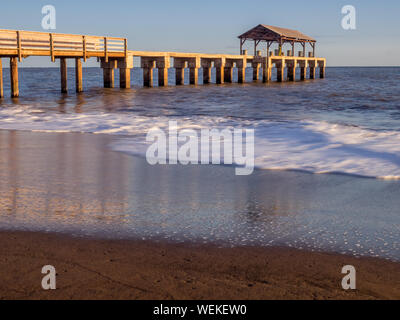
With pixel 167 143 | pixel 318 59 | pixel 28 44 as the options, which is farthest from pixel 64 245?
pixel 318 59

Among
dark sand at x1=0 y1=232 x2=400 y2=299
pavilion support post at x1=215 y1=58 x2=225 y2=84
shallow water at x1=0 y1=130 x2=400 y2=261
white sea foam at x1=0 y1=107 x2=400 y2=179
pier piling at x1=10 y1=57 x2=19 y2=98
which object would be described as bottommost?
dark sand at x1=0 y1=232 x2=400 y2=299

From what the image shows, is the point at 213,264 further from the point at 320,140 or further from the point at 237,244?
the point at 320,140

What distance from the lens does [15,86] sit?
23938 mm

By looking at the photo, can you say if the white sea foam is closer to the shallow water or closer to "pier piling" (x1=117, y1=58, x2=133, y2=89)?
the shallow water

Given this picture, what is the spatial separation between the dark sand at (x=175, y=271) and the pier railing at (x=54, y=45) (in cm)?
1748

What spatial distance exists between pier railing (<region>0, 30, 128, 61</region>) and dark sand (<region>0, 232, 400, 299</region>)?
688 inches

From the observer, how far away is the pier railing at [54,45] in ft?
64.1

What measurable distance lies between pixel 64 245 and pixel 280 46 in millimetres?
39878

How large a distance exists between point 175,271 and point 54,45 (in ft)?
67.8

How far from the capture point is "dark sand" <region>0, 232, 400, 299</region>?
9.32 ft

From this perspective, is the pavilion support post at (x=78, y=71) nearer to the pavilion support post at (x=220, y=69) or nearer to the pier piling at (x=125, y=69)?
the pier piling at (x=125, y=69)

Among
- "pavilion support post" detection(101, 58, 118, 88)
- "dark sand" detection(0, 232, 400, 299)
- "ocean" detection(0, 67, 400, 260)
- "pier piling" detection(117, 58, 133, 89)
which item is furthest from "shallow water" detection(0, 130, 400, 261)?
"pavilion support post" detection(101, 58, 118, 88)

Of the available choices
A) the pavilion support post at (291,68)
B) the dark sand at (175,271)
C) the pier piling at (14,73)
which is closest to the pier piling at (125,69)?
the pier piling at (14,73)

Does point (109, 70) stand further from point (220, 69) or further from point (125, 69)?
point (220, 69)
